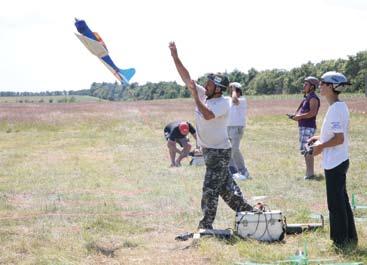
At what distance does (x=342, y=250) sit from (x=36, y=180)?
6933 millimetres

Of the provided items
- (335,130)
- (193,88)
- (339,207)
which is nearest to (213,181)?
(193,88)

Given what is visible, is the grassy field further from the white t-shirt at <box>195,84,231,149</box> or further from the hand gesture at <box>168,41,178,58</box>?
the hand gesture at <box>168,41,178,58</box>

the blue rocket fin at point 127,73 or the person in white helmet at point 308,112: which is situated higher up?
the blue rocket fin at point 127,73

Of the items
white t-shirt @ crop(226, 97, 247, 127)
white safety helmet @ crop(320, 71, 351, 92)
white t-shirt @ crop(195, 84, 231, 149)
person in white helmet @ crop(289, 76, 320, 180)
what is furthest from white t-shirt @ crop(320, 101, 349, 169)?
white t-shirt @ crop(226, 97, 247, 127)

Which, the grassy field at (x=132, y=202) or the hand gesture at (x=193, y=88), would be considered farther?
the hand gesture at (x=193, y=88)

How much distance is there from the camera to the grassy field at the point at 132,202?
563 cm

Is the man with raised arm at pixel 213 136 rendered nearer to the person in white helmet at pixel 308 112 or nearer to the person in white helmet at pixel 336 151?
the person in white helmet at pixel 336 151

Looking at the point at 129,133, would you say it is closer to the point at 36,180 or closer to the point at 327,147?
the point at 36,180

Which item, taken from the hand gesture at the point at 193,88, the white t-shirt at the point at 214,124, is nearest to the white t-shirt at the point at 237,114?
the white t-shirt at the point at 214,124

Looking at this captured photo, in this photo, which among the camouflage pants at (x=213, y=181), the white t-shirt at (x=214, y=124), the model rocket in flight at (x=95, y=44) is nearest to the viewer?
the white t-shirt at (x=214, y=124)

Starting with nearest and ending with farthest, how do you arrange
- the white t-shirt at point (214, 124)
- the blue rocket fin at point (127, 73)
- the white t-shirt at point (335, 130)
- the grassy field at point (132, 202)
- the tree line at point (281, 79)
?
the white t-shirt at point (335, 130) < the grassy field at point (132, 202) < the white t-shirt at point (214, 124) < the blue rocket fin at point (127, 73) < the tree line at point (281, 79)

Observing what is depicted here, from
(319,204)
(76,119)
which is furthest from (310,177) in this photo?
(76,119)

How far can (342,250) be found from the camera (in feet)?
A: 17.9

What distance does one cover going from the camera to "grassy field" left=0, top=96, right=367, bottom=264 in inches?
222
